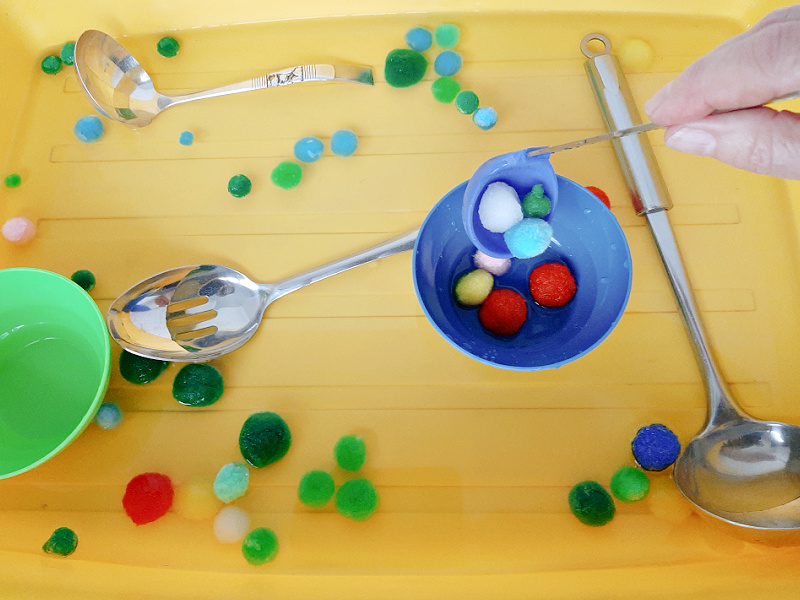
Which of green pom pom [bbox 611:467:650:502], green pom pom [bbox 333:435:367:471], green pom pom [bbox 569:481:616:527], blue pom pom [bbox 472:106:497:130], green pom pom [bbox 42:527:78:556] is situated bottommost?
green pom pom [bbox 42:527:78:556]

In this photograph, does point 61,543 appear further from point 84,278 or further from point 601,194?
point 601,194

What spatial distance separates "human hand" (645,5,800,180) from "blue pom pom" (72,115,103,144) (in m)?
0.64

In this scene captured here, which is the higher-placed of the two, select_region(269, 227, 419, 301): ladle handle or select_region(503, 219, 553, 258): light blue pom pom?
select_region(503, 219, 553, 258): light blue pom pom

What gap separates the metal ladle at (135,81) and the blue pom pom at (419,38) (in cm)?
7

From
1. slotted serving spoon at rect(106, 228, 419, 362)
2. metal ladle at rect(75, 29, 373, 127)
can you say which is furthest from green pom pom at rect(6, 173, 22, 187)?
slotted serving spoon at rect(106, 228, 419, 362)

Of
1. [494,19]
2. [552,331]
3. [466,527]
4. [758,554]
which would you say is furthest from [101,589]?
[494,19]

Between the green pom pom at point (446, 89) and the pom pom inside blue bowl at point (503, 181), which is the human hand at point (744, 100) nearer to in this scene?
the pom pom inside blue bowl at point (503, 181)

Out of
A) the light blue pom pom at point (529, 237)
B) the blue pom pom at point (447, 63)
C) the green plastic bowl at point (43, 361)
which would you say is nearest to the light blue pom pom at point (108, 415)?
the green plastic bowl at point (43, 361)

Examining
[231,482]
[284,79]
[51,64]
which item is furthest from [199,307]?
[51,64]

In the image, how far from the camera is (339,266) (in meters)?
0.60

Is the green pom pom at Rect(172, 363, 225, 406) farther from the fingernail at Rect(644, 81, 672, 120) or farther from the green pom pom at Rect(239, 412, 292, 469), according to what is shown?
the fingernail at Rect(644, 81, 672, 120)

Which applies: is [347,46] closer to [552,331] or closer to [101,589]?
[552,331]

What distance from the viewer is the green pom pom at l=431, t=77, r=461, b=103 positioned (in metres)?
0.66

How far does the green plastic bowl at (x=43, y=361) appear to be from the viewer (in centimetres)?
56
